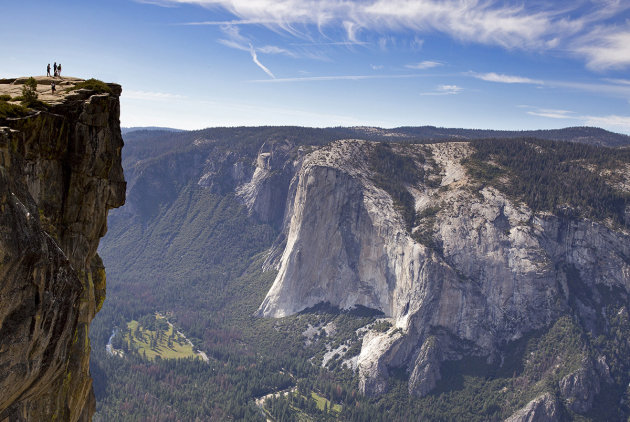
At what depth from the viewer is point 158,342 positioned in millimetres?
162875

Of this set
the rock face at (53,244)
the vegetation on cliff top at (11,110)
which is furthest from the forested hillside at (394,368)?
the vegetation on cliff top at (11,110)

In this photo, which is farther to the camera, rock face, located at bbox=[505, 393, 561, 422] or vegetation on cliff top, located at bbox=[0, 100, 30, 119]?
rock face, located at bbox=[505, 393, 561, 422]

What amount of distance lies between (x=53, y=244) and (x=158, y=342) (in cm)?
15368

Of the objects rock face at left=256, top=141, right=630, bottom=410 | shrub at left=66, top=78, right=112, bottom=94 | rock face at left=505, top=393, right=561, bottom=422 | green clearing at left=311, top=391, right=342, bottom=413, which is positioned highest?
shrub at left=66, top=78, right=112, bottom=94

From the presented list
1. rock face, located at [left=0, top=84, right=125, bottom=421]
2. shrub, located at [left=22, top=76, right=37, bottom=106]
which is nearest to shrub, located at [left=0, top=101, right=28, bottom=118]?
rock face, located at [left=0, top=84, right=125, bottom=421]

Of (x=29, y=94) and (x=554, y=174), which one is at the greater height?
(x=29, y=94)

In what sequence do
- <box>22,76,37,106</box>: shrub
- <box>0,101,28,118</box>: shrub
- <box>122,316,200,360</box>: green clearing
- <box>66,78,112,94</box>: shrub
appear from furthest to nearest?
<box>122,316,200,360</box>: green clearing < <box>66,78,112,94</box>: shrub < <box>22,76,37,106</box>: shrub < <box>0,101,28,118</box>: shrub

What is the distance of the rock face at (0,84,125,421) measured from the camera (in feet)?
63.2

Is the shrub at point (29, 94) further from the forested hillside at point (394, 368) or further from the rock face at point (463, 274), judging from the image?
the rock face at point (463, 274)

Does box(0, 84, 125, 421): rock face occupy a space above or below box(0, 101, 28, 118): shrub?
below

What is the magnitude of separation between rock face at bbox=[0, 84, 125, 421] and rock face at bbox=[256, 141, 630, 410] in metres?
107

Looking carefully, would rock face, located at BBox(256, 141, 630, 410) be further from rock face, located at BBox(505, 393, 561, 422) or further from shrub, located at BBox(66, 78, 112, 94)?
shrub, located at BBox(66, 78, 112, 94)

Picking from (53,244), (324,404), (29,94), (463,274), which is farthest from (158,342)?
(53,244)

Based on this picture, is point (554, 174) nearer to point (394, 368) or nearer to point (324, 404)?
point (394, 368)
